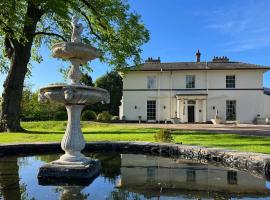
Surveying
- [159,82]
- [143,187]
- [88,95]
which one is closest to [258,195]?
[143,187]

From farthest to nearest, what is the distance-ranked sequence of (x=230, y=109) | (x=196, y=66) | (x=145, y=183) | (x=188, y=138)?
(x=196, y=66) → (x=230, y=109) → (x=188, y=138) → (x=145, y=183)

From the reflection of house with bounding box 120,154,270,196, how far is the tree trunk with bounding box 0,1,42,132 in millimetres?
13795

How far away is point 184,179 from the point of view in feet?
22.1

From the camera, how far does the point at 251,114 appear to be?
132 feet

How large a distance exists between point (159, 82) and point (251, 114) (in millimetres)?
10989

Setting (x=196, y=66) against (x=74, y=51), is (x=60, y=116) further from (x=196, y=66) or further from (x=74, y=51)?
(x=74, y=51)

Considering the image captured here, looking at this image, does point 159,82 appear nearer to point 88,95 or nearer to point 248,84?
point 248,84

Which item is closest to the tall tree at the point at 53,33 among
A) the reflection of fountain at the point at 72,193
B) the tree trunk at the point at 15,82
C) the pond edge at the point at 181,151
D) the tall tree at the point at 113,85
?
the tree trunk at the point at 15,82

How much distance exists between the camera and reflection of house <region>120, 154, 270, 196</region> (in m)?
5.84

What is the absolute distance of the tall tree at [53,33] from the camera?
19375 millimetres

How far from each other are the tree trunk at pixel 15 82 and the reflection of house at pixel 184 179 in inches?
543

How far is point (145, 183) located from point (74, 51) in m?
2.92

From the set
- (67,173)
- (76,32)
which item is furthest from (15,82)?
(67,173)

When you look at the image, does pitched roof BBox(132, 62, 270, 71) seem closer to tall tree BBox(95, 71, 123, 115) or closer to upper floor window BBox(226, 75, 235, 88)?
upper floor window BBox(226, 75, 235, 88)
